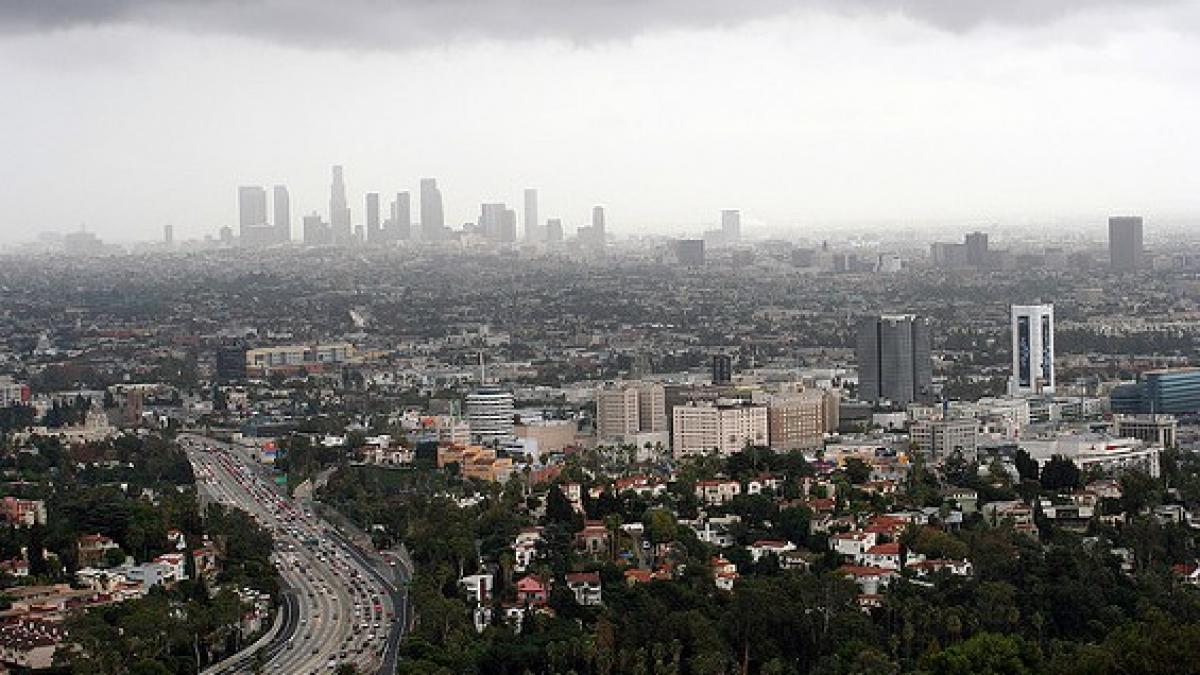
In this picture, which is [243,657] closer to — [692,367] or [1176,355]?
[692,367]

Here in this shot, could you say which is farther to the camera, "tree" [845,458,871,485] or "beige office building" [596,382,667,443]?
"beige office building" [596,382,667,443]

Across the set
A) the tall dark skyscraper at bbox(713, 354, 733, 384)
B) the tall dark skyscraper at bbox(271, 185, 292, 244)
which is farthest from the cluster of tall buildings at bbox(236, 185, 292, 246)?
the tall dark skyscraper at bbox(713, 354, 733, 384)

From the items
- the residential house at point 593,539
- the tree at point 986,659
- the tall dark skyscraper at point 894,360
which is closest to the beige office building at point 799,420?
the tall dark skyscraper at point 894,360

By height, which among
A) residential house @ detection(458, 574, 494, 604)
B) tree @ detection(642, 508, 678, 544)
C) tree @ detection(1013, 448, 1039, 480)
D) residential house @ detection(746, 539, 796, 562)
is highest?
tree @ detection(1013, 448, 1039, 480)

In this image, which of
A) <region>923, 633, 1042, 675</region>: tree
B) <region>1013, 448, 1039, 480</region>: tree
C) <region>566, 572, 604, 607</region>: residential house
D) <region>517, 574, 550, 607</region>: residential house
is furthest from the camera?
<region>1013, 448, 1039, 480</region>: tree

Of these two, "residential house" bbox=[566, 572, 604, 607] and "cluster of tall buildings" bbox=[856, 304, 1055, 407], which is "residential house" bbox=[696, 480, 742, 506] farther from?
"cluster of tall buildings" bbox=[856, 304, 1055, 407]

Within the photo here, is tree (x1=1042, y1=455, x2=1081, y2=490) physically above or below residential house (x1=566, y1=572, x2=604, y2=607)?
above

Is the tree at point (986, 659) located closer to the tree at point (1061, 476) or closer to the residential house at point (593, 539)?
the residential house at point (593, 539)
